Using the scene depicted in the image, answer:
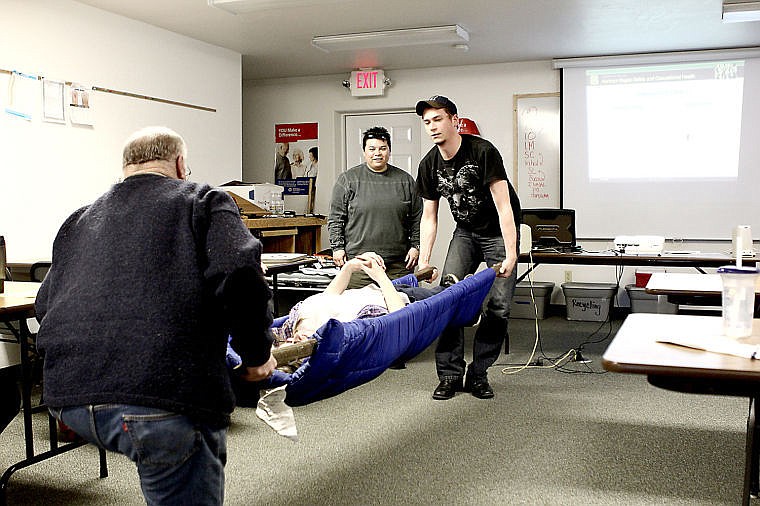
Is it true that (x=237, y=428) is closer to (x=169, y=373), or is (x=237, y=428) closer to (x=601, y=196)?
(x=169, y=373)

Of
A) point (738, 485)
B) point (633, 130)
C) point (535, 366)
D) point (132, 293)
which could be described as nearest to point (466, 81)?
point (633, 130)

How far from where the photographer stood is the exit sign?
297 inches

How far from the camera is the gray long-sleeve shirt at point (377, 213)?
466 cm

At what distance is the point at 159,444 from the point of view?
1562 mm

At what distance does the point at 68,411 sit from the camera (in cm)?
161

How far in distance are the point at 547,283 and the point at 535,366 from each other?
2.40 meters

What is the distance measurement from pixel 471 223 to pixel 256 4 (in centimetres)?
210

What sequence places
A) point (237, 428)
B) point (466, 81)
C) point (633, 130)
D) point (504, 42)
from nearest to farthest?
point (237, 428)
point (504, 42)
point (633, 130)
point (466, 81)

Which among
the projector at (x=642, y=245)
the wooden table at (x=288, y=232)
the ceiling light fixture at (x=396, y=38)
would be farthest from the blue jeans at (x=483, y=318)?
the ceiling light fixture at (x=396, y=38)

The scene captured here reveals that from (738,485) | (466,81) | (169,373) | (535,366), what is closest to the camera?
(169,373)

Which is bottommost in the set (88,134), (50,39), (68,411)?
(68,411)

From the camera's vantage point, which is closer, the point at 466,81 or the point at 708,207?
the point at 708,207

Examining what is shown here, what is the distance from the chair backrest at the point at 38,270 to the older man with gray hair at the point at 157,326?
8.16ft

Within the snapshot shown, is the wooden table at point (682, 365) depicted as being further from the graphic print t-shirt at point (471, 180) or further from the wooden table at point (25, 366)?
the graphic print t-shirt at point (471, 180)
